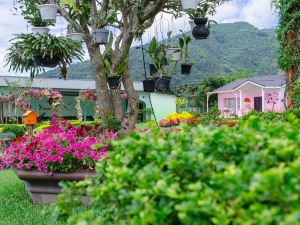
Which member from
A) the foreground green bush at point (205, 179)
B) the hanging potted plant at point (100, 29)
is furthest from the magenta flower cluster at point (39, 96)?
the foreground green bush at point (205, 179)

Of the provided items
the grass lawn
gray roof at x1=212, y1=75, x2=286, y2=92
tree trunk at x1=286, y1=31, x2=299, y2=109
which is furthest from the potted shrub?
gray roof at x1=212, y1=75, x2=286, y2=92

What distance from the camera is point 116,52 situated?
20.9 feet

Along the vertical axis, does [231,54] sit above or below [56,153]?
above

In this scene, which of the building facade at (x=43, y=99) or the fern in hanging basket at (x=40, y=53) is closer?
the fern in hanging basket at (x=40, y=53)

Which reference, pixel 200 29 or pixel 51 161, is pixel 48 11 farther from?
pixel 200 29

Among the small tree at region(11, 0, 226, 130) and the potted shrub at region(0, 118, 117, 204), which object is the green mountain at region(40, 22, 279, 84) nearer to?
the small tree at region(11, 0, 226, 130)

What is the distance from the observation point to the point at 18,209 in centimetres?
508

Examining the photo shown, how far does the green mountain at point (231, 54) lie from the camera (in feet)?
120

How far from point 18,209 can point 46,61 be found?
2039 mm

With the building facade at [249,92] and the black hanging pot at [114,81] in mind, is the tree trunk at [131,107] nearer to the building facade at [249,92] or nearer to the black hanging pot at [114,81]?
the black hanging pot at [114,81]

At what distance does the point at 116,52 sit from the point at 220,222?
5150mm

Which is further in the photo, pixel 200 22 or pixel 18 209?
pixel 200 22

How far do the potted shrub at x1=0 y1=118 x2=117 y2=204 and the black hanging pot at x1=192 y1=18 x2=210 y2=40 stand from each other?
2.31m

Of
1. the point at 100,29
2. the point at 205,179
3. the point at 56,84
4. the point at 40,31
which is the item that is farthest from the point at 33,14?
the point at 56,84
